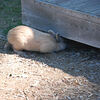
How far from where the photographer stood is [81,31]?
199 inches

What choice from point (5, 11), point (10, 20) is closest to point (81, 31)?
point (10, 20)

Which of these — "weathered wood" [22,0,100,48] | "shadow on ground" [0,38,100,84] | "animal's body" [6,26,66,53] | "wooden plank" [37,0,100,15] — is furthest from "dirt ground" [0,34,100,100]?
"wooden plank" [37,0,100,15]

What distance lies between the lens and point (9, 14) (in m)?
7.78

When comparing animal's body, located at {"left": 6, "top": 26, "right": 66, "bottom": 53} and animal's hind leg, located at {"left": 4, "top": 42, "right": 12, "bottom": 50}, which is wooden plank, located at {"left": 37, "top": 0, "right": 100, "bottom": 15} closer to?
animal's body, located at {"left": 6, "top": 26, "right": 66, "bottom": 53}

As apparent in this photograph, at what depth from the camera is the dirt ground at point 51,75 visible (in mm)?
4004

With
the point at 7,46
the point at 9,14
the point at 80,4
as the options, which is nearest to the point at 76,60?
the point at 80,4

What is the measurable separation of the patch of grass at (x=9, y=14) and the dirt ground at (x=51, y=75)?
1.43 m

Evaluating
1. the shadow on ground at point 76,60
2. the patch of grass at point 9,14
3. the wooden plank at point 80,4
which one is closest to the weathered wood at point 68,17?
the wooden plank at point 80,4

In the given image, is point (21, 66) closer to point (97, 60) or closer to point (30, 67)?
point (30, 67)

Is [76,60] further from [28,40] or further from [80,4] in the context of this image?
[80,4]

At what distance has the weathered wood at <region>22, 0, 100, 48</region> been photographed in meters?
4.87

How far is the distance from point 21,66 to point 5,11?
3590mm

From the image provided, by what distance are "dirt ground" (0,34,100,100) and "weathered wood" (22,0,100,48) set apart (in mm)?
409

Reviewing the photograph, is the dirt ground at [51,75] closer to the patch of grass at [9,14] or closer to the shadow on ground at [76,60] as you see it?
the shadow on ground at [76,60]
